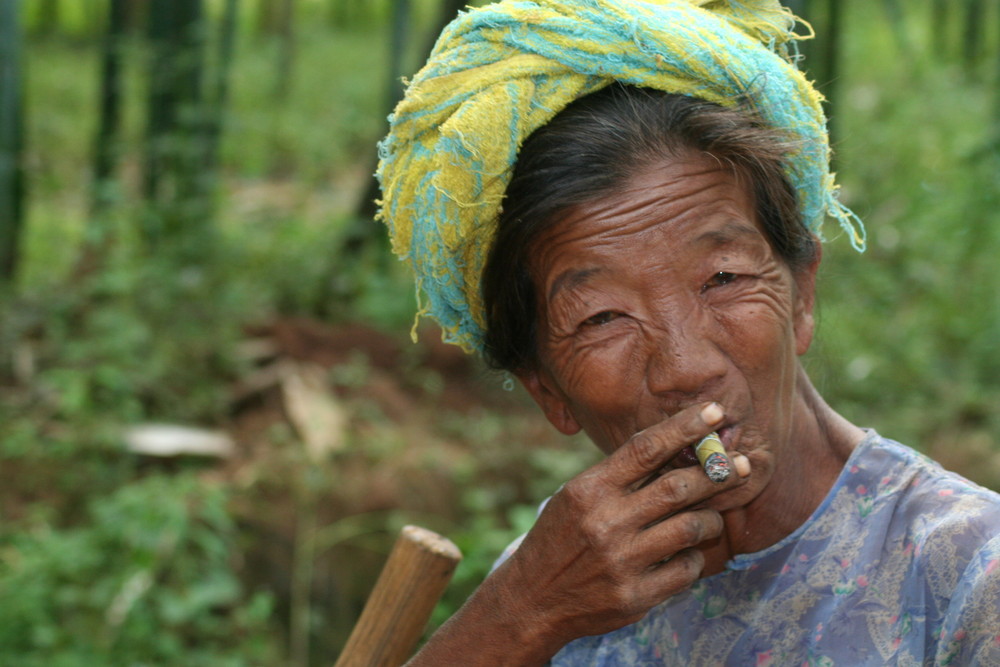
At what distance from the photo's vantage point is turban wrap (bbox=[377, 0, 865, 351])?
1929 mm

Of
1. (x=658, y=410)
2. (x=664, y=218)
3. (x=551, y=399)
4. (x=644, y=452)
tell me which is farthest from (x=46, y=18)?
(x=644, y=452)

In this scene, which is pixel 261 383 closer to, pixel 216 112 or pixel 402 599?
pixel 216 112

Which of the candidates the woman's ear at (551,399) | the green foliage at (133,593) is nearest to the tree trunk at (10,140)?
the green foliage at (133,593)

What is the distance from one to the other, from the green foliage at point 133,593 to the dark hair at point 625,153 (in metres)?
2.87

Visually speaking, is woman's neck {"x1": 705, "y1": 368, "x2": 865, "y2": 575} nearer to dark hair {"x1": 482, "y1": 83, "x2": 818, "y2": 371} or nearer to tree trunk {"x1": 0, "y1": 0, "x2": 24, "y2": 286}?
dark hair {"x1": 482, "y1": 83, "x2": 818, "y2": 371}

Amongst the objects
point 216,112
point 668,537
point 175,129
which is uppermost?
point 668,537

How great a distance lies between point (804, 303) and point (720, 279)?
30 centimetres

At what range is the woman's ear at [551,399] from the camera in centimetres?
218

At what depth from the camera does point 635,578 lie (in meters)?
1.70

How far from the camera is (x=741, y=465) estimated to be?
5.67ft

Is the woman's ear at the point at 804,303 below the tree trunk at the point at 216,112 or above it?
above

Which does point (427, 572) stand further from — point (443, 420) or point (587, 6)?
point (443, 420)

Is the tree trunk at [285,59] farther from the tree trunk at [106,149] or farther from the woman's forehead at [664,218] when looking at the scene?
the woman's forehead at [664,218]

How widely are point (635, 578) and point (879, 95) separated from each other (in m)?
10.9
